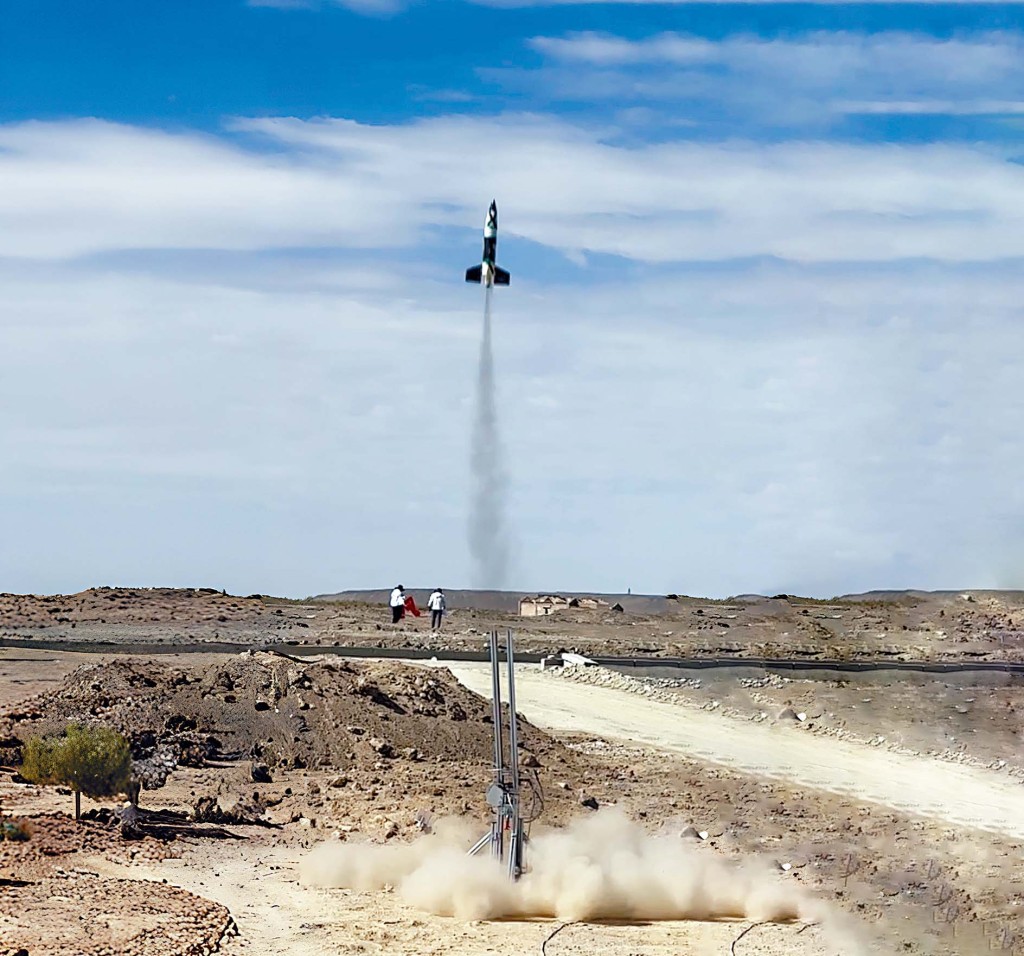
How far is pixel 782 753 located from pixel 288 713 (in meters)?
11.6

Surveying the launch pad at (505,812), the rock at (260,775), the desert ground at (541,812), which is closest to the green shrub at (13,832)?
the desert ground at (541,812)

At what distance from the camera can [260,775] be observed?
31375 millimetres

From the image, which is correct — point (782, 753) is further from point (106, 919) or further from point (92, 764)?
point (106, 919)

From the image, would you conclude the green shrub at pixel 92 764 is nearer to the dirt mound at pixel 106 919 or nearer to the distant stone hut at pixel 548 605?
the dirt mound at pixel 106 919

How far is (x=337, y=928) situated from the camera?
21.1m

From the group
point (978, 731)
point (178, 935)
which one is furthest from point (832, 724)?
point (178, 935)

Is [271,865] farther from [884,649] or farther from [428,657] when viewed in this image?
[884,649]

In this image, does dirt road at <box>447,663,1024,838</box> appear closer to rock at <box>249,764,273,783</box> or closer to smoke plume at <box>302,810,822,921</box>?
smoke plume at <box>302,810,822,921</box>

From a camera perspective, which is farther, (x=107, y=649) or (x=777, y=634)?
(x=777, y=634)

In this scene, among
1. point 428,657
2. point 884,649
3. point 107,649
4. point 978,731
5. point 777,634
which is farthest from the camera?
point 777,634

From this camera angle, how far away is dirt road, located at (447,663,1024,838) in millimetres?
31625

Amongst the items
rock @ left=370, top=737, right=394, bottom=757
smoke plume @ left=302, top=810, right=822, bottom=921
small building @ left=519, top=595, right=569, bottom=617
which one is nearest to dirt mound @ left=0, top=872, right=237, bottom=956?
smoke plume @ left=302, top=810, right=822, bottom=921

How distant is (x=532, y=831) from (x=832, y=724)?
53.8ft

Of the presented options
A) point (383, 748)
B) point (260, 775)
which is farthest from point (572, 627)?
point (260, 775)
